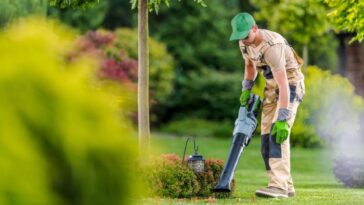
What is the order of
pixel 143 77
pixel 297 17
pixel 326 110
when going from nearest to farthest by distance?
pixel 143 77 < pixel 326 110 < pixel 297 17

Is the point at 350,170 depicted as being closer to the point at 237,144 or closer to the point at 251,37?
the point at 237,144

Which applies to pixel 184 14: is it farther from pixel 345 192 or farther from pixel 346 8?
pixel 345 192

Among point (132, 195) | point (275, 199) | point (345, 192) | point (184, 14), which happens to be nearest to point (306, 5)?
point (184, 14)

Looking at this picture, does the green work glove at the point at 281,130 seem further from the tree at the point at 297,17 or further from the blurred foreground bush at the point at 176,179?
the tree at the point at 297,17

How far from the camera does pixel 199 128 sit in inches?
1414

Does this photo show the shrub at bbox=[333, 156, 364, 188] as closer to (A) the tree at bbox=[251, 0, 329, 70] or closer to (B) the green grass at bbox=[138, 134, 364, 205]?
(B) the green grass at bbox=[138, 134, 364, 205]

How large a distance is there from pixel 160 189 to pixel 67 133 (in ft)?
20.7

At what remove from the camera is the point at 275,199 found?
11492mm

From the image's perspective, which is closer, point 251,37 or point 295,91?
point 251,37

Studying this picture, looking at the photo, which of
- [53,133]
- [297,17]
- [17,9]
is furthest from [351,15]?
[297,17]

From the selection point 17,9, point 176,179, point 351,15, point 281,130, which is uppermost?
point 17,9

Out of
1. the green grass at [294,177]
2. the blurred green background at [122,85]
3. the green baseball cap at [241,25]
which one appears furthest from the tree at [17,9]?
the green baseball cap at [241,25]

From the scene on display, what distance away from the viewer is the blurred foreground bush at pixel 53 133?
5184 mm

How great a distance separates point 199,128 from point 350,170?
21.0 meters
